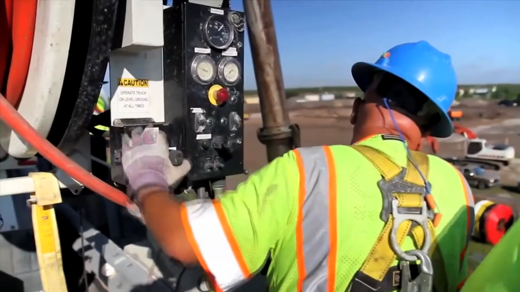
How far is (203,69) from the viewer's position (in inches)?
67.7

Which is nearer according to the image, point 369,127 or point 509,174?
point 369,127

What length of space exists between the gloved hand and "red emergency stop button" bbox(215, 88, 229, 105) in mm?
245

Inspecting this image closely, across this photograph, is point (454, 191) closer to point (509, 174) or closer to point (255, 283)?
point (255, 283)

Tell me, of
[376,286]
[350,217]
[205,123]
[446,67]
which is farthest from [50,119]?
[446,67]

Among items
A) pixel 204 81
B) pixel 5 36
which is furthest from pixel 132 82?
pixel 5 36

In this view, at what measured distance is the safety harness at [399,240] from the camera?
47.2 inches

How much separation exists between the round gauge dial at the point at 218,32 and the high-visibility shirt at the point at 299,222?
680 mm

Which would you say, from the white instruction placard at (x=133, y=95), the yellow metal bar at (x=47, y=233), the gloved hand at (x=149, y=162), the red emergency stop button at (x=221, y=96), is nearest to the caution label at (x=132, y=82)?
the white instruction placard at (x=133, y=95)

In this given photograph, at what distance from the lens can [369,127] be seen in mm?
1432

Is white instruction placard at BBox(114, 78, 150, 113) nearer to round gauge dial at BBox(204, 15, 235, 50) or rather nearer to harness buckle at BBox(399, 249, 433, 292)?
round gauge dial at BBox(204, 15, 235, 50)

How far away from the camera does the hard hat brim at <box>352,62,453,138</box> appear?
140cm

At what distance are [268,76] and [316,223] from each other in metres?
1.88

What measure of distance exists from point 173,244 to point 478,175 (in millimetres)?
6764

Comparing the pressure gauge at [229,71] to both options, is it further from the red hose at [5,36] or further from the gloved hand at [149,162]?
the red hose at [5,36]
